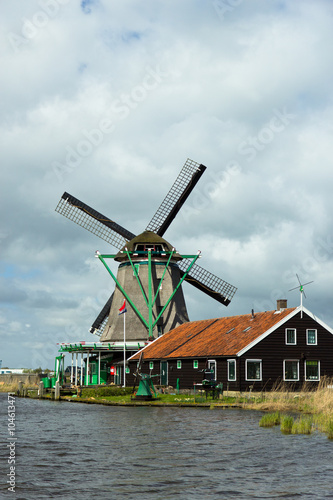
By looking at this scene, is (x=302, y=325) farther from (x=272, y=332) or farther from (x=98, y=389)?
(x=98, y=389)

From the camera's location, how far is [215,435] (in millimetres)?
23047

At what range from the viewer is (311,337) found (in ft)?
137

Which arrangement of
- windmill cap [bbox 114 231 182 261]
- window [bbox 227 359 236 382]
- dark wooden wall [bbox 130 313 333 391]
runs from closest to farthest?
1. dark wooden wall [bbox 130 313 333 391]
2. window [bbox 227 359 236 382]
3. windmill cap [bbox 114 231 182 261]

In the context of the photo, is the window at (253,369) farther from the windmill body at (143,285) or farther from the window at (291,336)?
the windmill body at (143,285)

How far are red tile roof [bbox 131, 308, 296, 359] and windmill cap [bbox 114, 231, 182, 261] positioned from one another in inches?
269

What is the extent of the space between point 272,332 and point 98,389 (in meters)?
13.2

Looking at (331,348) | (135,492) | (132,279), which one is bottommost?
(135,492)

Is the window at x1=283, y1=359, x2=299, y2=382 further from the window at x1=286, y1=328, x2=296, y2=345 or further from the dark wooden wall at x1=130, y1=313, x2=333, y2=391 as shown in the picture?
the window at x1=286, y1=328, x2=296, y2=345

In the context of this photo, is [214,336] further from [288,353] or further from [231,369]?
[288,353]

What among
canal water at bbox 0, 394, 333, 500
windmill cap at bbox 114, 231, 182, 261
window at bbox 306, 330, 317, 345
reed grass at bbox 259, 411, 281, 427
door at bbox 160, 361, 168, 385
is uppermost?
windmill cap at bbox 114, 231, 182, 261

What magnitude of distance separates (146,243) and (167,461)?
3881 cm

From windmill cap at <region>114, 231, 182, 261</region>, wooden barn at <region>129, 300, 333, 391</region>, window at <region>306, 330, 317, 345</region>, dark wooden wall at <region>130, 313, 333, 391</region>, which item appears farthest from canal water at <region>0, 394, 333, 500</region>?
windmill cap at <region>114, 231, 182, 261</region>

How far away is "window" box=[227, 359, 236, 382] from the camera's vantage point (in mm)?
40344

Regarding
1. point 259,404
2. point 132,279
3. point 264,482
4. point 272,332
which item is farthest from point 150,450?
point 132,279
